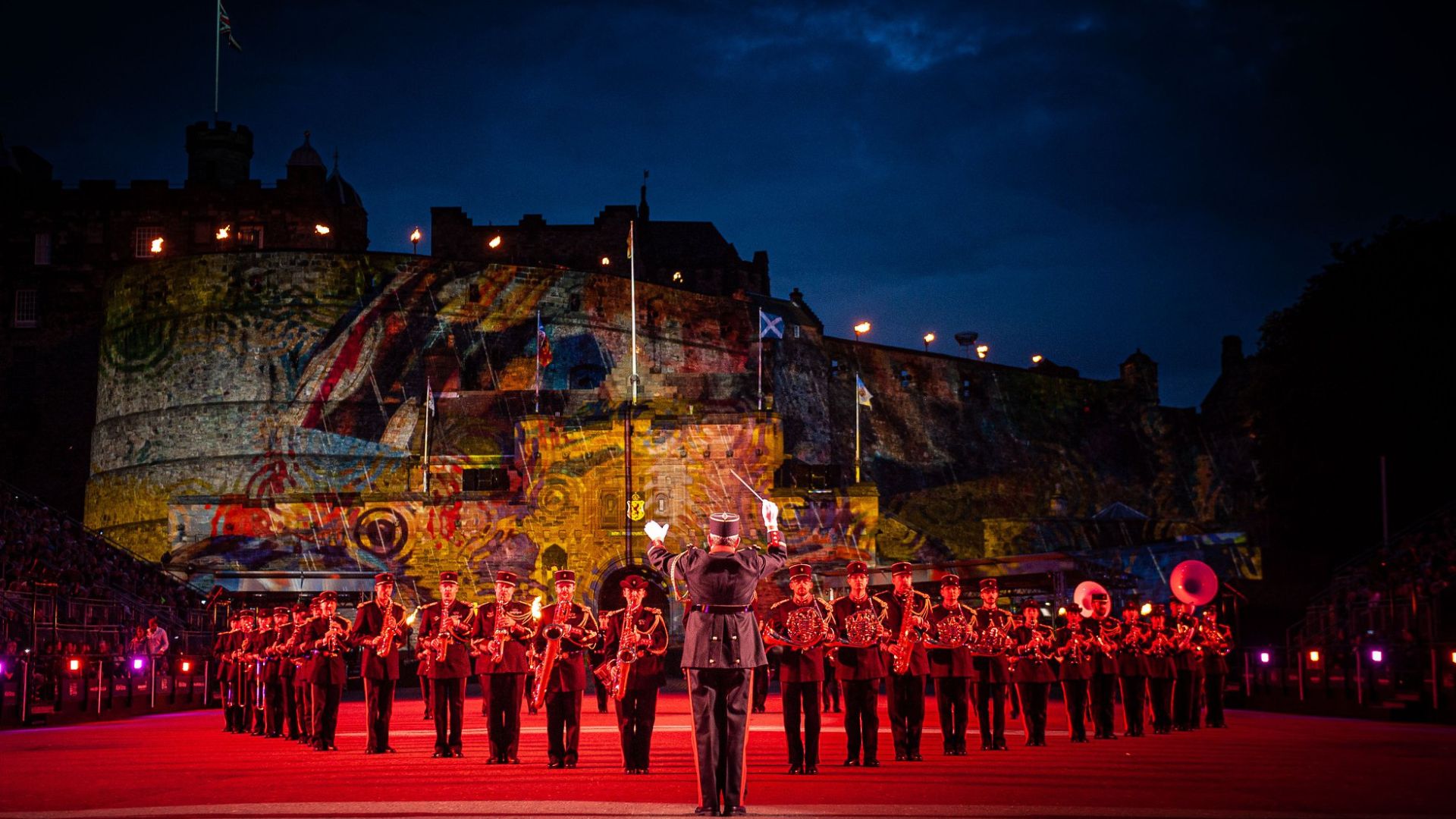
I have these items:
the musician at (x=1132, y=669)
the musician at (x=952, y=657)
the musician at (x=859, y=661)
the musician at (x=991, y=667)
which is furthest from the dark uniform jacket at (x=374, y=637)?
the musician at (x=1132, y=669)

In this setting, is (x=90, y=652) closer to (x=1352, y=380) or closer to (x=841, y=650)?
(x=841, y=650)

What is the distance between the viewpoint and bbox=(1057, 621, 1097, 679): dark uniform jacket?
17406mm

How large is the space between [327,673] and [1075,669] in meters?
8.46

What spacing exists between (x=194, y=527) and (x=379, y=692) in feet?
114

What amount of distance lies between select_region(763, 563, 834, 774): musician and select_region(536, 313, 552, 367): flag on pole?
1792 inches

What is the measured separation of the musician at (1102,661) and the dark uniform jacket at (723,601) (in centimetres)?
791

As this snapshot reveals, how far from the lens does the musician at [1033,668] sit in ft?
54.2

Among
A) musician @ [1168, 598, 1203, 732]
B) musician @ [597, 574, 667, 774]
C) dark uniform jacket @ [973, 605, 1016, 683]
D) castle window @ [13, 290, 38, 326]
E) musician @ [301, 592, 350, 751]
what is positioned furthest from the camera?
castle window @ [13, 290, 38, 326]

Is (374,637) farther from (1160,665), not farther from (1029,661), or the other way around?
(1160,665)

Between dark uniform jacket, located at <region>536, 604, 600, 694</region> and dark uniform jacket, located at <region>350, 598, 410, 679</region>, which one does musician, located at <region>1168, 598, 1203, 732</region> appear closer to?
dark uniform jacket, located at <region>536, 604, 600, 694</region>

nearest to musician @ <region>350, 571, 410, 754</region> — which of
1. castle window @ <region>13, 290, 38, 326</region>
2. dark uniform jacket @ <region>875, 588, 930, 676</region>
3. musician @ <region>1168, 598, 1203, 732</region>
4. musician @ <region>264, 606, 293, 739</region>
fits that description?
musician @ <region>264, 606, 293, 739</region>

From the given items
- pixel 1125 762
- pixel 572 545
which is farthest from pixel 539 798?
pixel 572 545

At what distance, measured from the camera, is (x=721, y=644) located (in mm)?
10703

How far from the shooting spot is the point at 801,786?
12031mm
